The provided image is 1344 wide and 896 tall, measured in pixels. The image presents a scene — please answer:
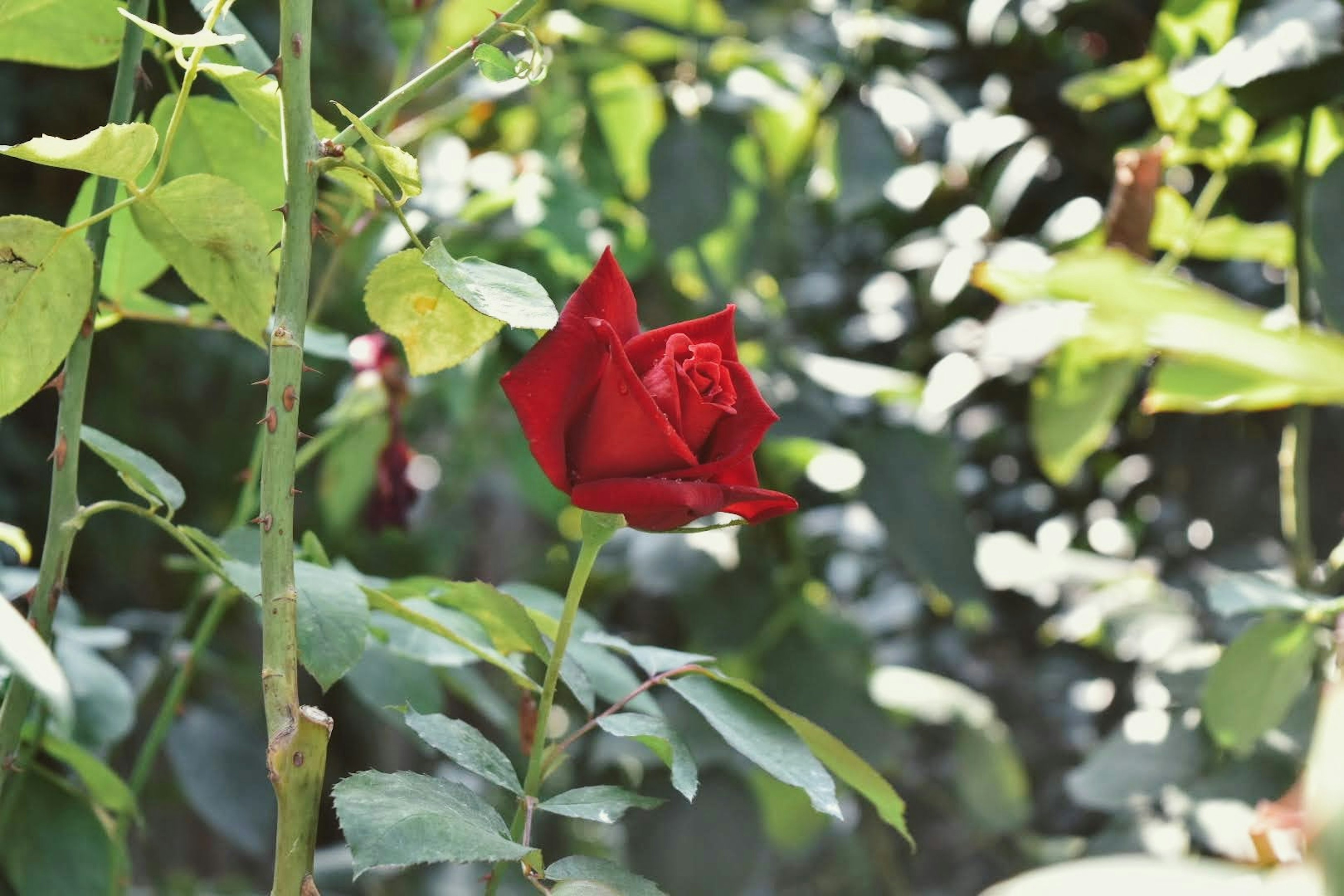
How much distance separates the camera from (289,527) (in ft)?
1.01

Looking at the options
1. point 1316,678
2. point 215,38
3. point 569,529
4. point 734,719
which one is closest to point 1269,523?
point 1316,678

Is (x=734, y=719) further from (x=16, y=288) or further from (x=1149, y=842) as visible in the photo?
(x=1149, y=842)

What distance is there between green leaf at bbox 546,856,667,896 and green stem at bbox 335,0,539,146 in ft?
0.68

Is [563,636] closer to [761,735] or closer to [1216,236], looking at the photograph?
[761,735]

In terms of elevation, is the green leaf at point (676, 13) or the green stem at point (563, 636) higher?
the green leaf at point (676, 13)

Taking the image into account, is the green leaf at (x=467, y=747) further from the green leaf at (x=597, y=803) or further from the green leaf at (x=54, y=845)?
the green leaf at (x=54, y=845)

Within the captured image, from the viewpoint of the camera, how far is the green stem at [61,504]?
0.37m

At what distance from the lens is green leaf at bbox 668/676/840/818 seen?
35cm

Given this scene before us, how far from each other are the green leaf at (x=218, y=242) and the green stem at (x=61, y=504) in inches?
0.9

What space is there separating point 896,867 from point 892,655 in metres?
0.19

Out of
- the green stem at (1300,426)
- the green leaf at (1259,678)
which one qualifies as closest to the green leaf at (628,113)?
the green stem at (1300,426)

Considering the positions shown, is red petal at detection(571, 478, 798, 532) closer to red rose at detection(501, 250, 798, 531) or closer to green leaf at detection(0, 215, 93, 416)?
red rose at detection(501, 250, 798, 531)

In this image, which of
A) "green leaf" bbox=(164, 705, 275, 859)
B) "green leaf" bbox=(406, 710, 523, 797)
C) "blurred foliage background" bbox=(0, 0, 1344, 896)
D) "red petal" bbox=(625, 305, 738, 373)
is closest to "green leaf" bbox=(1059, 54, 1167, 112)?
"blurred foliage background" bbox=(0, 0, 1344, 896)

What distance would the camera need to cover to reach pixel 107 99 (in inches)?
64.9
